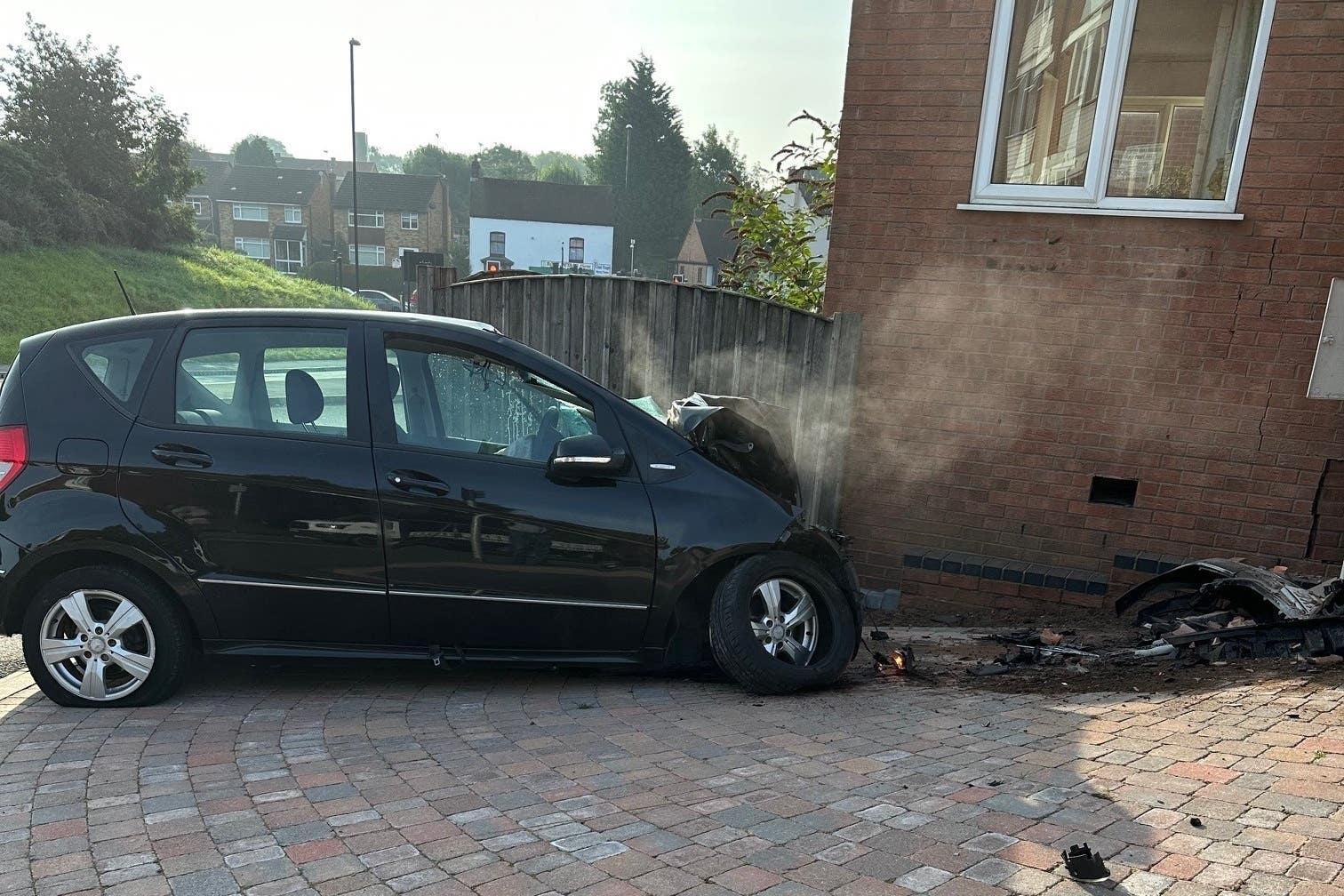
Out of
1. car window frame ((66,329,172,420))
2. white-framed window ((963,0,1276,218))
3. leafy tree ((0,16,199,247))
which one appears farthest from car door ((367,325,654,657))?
leafy tree ((0,16,199,247))

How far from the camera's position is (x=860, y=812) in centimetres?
295

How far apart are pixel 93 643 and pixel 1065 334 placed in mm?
5979

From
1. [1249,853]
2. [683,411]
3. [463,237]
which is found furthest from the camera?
[463,237]

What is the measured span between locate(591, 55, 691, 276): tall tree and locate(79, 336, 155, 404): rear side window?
260ft

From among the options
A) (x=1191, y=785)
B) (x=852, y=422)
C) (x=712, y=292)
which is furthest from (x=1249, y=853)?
(x=712, y=292)

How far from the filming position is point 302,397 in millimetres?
4215

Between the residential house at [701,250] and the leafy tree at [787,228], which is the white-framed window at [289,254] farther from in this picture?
the leafy tree at [787,228]

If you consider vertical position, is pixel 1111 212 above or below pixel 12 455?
above

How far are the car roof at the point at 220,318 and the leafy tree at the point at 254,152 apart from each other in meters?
115

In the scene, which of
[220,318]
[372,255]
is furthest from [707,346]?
[372,255]

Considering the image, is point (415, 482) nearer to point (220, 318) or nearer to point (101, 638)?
point (220, 318)

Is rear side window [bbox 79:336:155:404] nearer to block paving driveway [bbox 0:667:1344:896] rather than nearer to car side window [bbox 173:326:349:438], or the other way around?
car side window [bbox 173:326:349:438]

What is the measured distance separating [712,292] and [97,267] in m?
32.4

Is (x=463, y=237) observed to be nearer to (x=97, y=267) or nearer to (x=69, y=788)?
(x=97, y=267)
